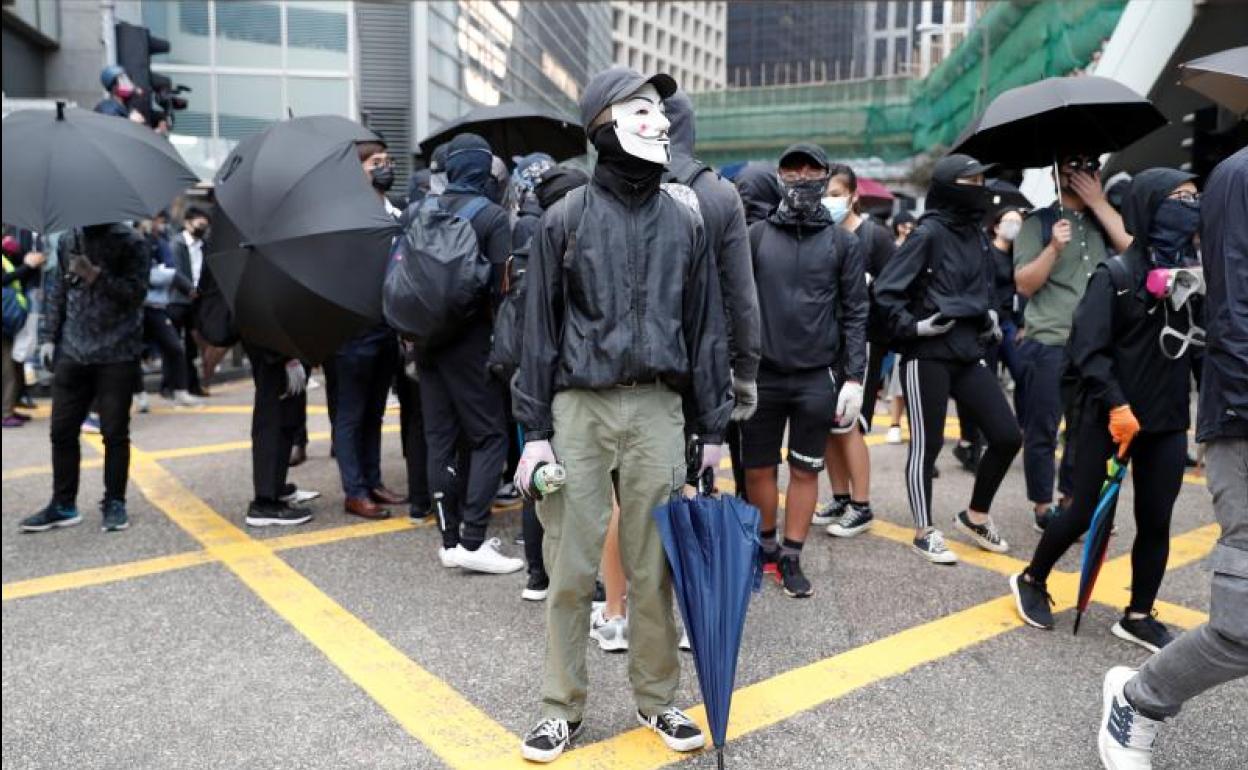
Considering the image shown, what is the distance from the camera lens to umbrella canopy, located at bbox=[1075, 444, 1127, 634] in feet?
11.7

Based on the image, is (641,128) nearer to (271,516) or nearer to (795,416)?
(795,416)

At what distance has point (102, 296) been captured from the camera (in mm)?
5168

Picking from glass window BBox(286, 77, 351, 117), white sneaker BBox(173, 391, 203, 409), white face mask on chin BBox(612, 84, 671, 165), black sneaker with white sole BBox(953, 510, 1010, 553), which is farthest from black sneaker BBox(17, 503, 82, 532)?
glass window BBox(286, 77, 351, 117)

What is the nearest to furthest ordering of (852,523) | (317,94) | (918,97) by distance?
(852,523), (317,94), (918,97)

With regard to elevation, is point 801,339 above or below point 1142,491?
above

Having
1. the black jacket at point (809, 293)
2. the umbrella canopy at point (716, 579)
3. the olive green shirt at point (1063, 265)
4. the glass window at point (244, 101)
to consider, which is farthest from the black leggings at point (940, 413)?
the glass window at point (244, 101)

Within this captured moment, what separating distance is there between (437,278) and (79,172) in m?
1.83

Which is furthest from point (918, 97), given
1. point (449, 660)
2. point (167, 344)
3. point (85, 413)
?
point (449, 660)

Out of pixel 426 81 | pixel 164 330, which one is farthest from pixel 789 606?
pixel 426 81

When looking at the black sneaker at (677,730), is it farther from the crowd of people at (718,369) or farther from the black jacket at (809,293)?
the black jacket at (809,293)

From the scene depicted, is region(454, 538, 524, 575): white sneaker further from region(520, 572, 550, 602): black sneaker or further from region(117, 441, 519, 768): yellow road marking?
region(117, 441, 519, 768): yellow road marking

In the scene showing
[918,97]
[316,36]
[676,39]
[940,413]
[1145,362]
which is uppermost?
[676,39]

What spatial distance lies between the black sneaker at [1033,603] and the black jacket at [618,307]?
1870 millimetres

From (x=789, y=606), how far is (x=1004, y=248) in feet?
11.8
